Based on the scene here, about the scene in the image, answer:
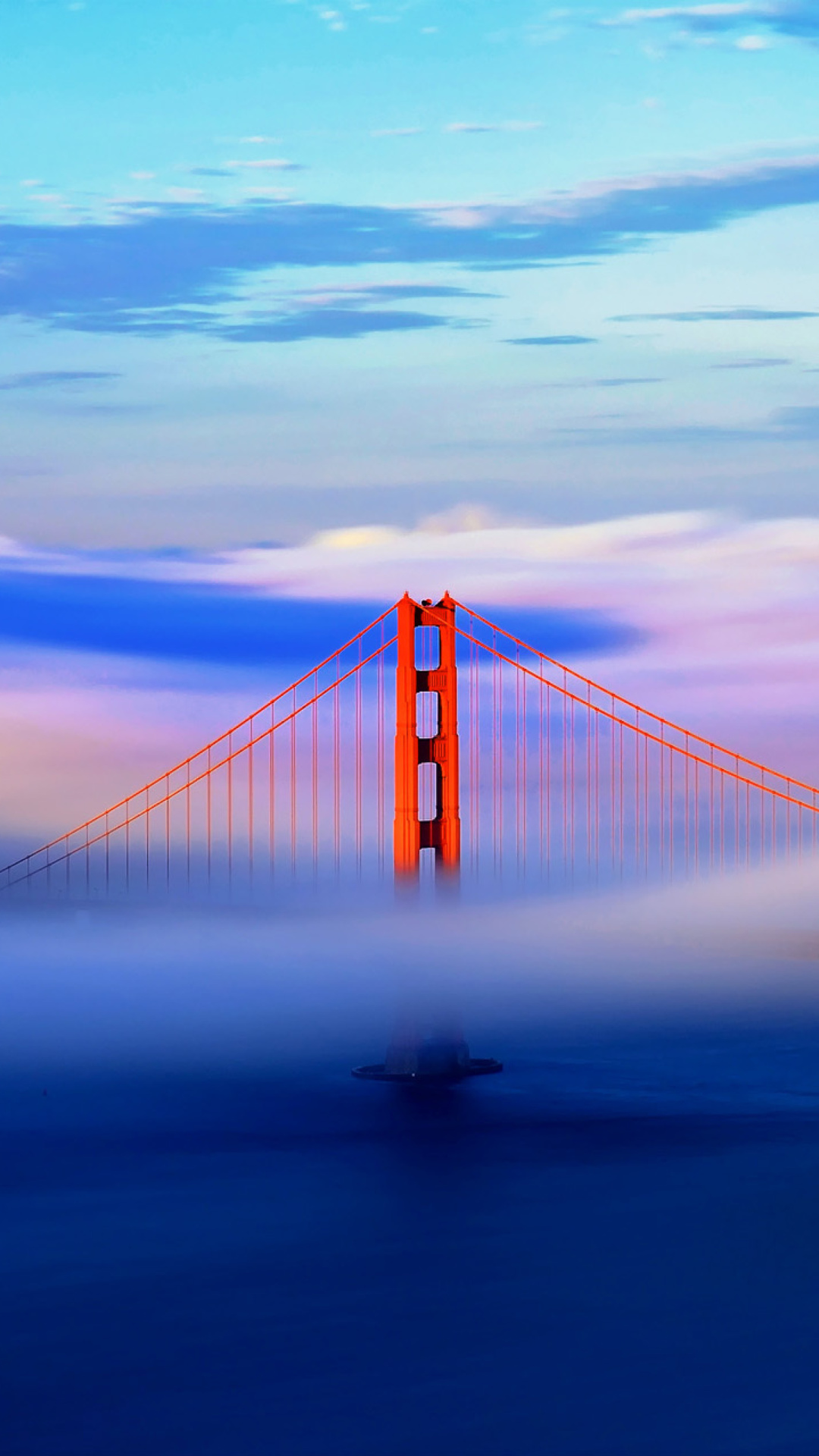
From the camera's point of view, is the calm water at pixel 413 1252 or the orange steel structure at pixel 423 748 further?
the orange steel structure at pixel 423 748

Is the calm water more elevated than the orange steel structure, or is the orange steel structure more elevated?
the orange steel structure

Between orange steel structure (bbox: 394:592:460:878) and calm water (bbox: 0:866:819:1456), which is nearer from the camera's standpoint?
calm water (bbox: 0:866:819:1456)

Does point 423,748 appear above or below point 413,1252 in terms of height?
above

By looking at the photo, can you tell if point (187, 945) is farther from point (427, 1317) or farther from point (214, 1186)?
point (427, 1317)

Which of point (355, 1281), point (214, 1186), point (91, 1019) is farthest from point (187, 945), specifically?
point (355, 1281)
